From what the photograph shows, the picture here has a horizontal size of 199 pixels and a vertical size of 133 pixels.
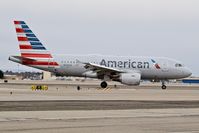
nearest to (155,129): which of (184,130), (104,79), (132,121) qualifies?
(184,130)

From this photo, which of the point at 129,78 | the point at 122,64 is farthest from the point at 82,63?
the point at 129,78

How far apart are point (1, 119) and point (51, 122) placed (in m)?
2.13

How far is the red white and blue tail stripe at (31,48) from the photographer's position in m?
63.3

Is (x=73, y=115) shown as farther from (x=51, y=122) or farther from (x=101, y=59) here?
(x=101, y=59)

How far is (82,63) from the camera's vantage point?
207 feet

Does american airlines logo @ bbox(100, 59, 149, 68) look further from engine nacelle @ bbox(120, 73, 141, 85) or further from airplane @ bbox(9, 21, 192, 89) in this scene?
engine nacelle @ bbox(120, 73, 141, 85)

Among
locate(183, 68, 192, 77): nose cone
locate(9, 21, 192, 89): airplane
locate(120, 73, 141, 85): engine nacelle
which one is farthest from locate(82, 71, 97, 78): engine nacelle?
locate(183, 68, 192, 77): nose cone

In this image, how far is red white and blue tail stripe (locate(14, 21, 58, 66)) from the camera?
208ft

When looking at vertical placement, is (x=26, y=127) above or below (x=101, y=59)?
below

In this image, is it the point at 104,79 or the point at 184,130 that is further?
the point at 104,79

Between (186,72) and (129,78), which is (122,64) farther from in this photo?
(186,72)

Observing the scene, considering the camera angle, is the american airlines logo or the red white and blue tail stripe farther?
the american airlines logo

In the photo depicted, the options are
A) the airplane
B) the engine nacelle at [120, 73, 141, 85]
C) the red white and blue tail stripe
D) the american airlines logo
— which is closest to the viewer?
the engine nacelle at [120, 73, 141, 85]

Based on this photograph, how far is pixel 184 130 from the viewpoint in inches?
698
